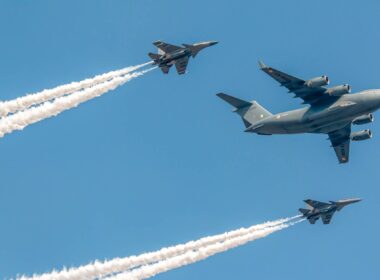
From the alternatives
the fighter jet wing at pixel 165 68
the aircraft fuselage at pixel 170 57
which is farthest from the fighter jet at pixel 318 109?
the fighter jet wing at pixel 165 68

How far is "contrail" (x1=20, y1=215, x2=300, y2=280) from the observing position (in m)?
50.7

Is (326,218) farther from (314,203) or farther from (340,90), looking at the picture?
(340,90)

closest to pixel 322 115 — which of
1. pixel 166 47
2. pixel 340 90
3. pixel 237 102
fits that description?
pixel 340 90

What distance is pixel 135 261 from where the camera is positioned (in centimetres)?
5400

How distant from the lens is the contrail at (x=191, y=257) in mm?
53188

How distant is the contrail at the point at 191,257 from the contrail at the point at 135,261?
286 mm

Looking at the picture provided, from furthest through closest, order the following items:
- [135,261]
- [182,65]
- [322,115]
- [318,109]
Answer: [318,109], [322,115], [182,65], [135,261]

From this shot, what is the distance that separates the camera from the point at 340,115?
208ft

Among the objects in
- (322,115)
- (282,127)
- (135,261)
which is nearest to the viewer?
(135,261)

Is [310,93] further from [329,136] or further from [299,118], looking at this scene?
[329,136]

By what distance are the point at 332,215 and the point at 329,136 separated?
987cm

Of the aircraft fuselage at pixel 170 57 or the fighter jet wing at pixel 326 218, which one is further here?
the fighter jet wing at pixel 326 218

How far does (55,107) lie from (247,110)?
18.7m

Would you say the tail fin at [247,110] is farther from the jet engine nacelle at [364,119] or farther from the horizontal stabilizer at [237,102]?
the jet engine nacelle at [364,119]
